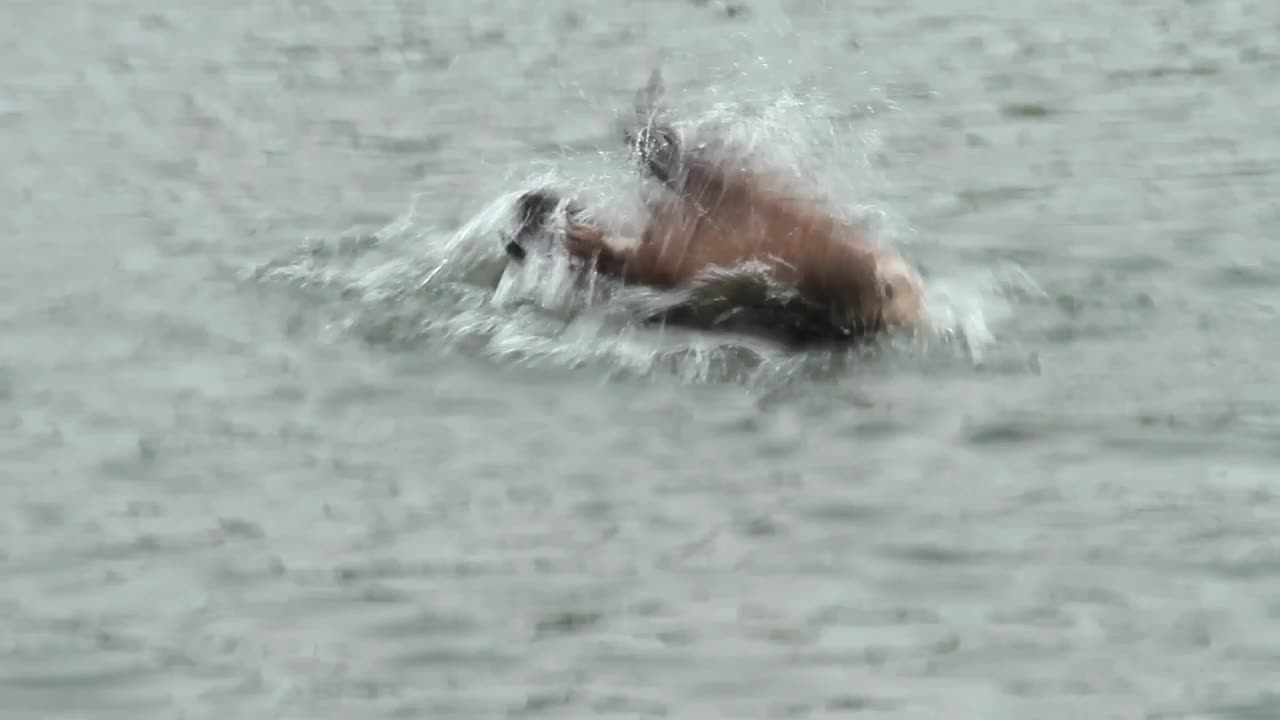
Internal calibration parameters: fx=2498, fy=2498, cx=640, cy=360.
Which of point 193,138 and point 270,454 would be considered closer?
point 270,454

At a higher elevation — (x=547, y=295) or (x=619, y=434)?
(x=547, y=295)

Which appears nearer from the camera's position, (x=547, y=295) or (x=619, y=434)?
(x=619, y=434)

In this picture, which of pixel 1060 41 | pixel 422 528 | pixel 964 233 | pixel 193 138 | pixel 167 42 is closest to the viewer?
pixel 422 528

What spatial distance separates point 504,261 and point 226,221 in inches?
84.1

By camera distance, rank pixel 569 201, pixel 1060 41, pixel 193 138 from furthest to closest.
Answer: pixel 1060 41 < pixel 193 138 < pixel 569 201

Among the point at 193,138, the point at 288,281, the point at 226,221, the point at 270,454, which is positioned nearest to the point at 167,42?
the point at 193,138

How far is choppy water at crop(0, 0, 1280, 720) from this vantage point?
7230 mm

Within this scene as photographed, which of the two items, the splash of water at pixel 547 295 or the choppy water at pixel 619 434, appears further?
the splash of water at pixel 547 295

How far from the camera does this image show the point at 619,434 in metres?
9.16

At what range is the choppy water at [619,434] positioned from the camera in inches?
285

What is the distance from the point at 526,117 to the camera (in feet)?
50.8

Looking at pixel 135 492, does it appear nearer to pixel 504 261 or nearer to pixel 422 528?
pixel 422 528

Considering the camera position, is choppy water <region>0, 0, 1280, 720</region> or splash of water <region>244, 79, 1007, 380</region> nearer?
choppy water <region>0, 0, 1280, 720</region>

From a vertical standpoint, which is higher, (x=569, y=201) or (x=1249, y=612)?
(x=569, y=201)
